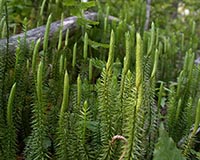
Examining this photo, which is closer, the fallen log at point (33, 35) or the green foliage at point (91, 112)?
the green foliage at point (91, 112)

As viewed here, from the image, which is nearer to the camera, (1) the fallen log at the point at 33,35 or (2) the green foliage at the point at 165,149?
(2) the green foliage at the point at 165,149

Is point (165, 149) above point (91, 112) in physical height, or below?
above

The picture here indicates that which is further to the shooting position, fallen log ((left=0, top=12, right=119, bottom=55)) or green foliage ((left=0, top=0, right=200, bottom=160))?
fallen log ((left=0, top=12, right=119, bottom=55))

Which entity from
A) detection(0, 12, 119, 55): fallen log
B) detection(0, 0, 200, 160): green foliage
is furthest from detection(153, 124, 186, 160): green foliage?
detection(0, 12, 119, 55): fallen log

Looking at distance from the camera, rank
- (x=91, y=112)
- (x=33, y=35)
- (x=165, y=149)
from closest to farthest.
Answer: (x=165, y=149)
(x=91, y=112)
(x=33, y=35)

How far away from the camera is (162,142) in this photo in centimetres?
87

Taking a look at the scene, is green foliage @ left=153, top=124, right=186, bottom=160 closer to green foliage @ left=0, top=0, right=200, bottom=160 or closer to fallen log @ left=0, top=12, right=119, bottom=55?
green foliage @ left=0, top=0, right=200, bottom=160

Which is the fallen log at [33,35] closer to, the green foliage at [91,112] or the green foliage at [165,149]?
the green foliage at [91,112]

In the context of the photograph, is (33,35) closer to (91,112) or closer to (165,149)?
(91,112)

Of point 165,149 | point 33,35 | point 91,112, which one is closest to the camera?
point 165,149

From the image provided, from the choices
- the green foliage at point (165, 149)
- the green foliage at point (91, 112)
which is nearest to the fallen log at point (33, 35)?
the green foliage at point (91, 112)

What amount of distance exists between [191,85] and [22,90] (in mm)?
781

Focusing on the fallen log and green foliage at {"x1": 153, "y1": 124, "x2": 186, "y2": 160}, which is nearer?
green foliage at {"x1": 153, "y1": 124, "x2": 186, "y2": 160}

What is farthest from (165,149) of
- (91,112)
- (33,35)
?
(33,35)
